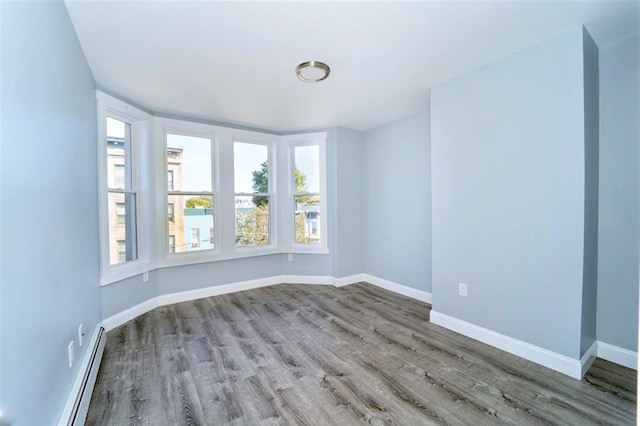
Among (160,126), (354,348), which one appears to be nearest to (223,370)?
(354,348)

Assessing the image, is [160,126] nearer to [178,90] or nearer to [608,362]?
[178,90]

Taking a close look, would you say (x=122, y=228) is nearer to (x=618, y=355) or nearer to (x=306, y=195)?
(x=306, y=195)

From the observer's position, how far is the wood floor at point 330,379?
168cm

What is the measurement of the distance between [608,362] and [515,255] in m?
1.04

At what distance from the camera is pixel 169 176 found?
3.61 metres

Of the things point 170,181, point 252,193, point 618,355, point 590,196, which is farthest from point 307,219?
point 618,355

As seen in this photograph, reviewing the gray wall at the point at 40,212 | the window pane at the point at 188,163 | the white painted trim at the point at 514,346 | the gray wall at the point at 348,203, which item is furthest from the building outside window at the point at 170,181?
the white painted trim at the point at 514,346

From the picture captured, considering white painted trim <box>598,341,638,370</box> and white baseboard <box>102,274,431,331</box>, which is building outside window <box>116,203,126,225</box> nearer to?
white baseboard <box>102,274,431,331</box>

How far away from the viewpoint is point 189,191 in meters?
3.76

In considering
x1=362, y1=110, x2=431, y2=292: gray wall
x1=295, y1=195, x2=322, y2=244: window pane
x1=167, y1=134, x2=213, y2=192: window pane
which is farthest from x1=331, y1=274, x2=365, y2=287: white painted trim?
x1=167, y1=134, x2=213, y2=192: window pane

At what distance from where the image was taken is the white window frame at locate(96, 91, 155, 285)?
2.76m

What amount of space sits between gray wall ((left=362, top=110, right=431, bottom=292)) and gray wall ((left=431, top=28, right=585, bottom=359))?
755 millimetres

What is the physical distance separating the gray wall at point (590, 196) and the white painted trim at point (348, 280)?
9.15 ft

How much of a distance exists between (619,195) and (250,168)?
4.06m
